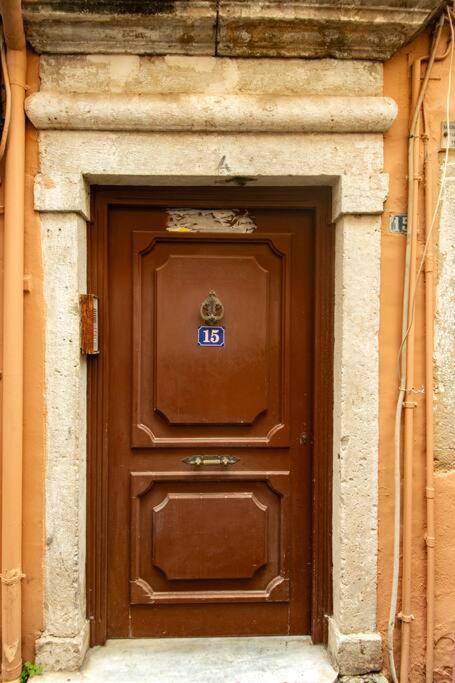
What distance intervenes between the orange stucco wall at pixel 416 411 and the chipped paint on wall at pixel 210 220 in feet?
2.36

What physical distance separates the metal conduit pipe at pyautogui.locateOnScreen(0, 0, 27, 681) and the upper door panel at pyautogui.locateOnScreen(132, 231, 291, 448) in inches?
23.0

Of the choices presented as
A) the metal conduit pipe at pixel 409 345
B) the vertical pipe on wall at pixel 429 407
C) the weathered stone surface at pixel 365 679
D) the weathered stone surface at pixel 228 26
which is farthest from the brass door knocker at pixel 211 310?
the weathered stone surface at pixel 365 679

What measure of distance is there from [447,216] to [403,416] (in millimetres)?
1007

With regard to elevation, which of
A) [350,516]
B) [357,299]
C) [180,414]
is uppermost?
[357,299]

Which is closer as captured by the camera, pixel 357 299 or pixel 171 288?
pixel 357 299

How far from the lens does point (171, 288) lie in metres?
2.92

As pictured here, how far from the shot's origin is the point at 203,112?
8.55 feet

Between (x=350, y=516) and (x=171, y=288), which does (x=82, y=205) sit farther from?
(x=350, y=516)

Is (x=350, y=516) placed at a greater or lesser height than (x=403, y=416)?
lesser

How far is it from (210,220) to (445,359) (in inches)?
54.8

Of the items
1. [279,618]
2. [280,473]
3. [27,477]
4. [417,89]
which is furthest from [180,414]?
[417,89]

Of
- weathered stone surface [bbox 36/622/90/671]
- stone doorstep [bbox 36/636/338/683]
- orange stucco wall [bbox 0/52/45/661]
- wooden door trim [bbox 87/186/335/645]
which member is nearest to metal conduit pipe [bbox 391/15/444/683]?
wooden door trim [bbox 87/186/335/645]

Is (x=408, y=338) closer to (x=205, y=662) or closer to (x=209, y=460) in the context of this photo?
(x=209, y=460)

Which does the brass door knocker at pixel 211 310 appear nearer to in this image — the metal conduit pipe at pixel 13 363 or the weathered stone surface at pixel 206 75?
the metal conduit pipe at pixel 13 363
